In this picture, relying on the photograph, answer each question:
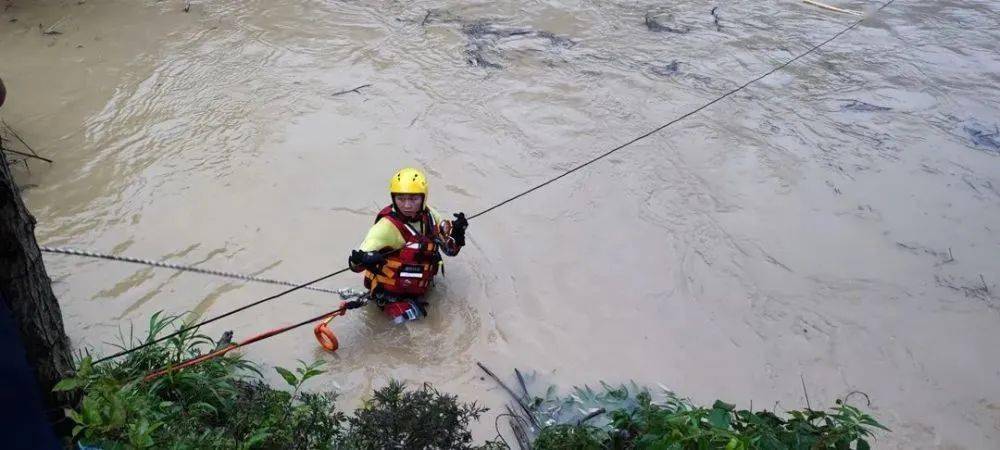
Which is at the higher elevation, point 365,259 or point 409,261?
point 365,259

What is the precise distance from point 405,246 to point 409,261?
131mm

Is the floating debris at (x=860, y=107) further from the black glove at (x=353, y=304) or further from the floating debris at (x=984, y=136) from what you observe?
the black glove at (x=353, y=304)

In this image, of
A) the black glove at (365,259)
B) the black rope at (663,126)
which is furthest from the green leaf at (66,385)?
the black rope at (663,126)

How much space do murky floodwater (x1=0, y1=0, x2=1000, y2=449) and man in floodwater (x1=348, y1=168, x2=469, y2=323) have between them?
252 millimetres

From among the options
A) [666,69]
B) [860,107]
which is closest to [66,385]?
[666,69]

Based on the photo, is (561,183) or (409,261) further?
(561,183)

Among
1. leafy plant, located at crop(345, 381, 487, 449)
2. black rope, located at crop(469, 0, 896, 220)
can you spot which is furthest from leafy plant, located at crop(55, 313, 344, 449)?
black rope, located at crop(469, 0, 896, 220)

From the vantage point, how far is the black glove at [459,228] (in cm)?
505

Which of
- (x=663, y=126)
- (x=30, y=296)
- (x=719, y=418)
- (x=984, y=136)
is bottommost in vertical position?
(x=984, y=136)

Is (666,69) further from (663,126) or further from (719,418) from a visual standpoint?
(719,418)

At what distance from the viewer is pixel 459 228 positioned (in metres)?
5.09

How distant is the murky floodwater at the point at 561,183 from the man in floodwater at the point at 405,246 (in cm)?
25

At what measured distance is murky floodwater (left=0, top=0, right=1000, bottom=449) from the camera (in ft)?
17.1

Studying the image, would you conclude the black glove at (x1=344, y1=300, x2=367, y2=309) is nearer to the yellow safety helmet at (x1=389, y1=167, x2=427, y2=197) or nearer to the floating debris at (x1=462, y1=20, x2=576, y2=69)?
the yellow safety helmet at (x1=389, y1=167, x2=427, y2=197)
